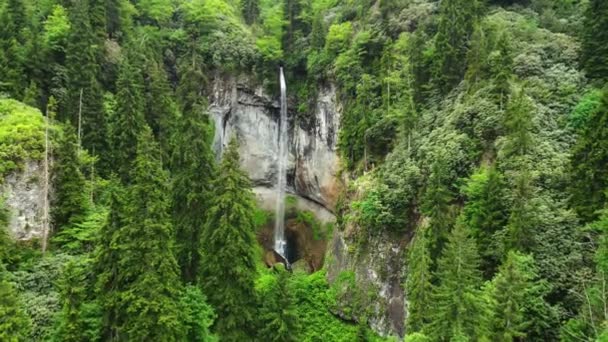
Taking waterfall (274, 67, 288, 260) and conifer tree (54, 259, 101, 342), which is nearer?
conifer tree (54, 259, 101, 342)

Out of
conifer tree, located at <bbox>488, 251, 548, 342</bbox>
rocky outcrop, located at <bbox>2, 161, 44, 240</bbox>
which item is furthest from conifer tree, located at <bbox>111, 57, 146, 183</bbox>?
conifer tree, located at <bbox>488, 251, 548, 342</bbox>

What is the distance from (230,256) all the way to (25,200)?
547 inches

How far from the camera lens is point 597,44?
29.5 metres

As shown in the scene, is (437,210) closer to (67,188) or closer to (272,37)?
(67,188)

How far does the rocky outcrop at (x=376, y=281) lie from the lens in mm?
32219

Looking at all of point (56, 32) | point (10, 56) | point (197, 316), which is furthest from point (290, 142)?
point (197, 316)

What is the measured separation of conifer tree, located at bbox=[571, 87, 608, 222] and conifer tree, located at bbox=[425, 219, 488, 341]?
19.1ft

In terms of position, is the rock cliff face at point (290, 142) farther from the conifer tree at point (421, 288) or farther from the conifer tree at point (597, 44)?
the conifer tree at point (597, 44)

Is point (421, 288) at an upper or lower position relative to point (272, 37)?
Result: lower

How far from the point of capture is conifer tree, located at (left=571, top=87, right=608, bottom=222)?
21.6m

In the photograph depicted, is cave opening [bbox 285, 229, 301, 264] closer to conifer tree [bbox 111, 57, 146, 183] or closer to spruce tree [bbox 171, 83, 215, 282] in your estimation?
conifer tree [bbox 111, 57, 146, 183]

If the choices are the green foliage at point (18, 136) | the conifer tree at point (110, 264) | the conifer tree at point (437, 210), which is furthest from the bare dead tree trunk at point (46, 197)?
the conifer tree at point (437, 210)

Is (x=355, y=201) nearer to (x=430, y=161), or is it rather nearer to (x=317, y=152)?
(x=430, y=161)

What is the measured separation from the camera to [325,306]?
38938 millimetres
